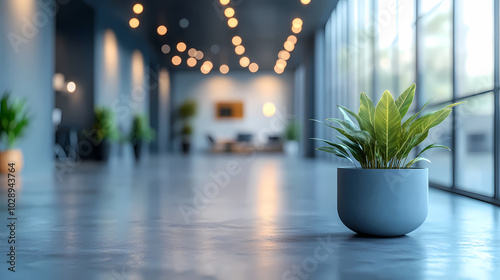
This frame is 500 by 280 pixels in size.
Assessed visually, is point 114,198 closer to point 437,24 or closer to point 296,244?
point 296,244

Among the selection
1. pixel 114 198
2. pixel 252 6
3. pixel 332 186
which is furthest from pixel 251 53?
pixel 114 198

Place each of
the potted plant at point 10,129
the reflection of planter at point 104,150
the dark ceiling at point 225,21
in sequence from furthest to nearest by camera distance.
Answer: the reflection of planter at point 104,150 → the dark ceiling at point 225,21 → the potted plant at point 10,129

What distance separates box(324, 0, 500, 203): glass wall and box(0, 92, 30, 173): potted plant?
5.53 meters

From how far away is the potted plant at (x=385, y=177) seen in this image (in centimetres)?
251

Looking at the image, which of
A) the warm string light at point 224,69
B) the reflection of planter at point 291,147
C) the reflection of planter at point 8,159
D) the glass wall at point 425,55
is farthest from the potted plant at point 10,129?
the warm string light at point 224,69

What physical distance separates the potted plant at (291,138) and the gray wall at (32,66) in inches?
448

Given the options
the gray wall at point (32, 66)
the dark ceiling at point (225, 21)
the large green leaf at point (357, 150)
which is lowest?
the large green leaf at point (357, 150)

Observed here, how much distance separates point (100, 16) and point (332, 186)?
8198mm

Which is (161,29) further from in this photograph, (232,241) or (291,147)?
(232,241)

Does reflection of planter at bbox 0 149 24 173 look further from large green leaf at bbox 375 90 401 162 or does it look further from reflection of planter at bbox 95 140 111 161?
large green leaf at bbox 375 90 401 162

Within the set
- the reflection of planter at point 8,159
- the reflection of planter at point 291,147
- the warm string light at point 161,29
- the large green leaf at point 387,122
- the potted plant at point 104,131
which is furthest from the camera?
the reflection of planter at point 291,147

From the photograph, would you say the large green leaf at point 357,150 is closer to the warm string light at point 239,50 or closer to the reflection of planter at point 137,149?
the reflection of planter at point 137,149

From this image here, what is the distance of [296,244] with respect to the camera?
2.48 m

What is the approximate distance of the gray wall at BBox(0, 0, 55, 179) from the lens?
7074 mm
